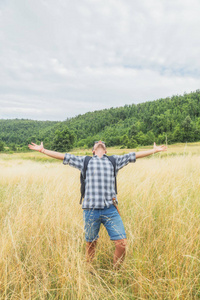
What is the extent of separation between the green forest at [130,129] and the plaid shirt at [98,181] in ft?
187

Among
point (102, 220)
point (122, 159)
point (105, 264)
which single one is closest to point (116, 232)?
point (102, 220)

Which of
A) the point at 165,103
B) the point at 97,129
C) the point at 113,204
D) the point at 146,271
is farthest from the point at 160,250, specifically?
the point at 165,103

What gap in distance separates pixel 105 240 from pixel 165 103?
14789 centimetres

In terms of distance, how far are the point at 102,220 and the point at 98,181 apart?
0.46 meters

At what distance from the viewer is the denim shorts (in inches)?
92.9

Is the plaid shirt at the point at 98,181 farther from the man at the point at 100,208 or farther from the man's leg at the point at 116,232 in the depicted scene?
the man's leg at the point at 116,232

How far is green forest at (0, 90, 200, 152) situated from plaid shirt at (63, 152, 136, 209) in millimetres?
57140

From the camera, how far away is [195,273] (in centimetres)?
202

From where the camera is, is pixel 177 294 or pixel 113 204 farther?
pixel 113 204

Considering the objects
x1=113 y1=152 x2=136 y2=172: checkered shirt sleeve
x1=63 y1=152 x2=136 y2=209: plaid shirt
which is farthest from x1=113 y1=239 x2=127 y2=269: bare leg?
x1=113 y1=152 x2=136 y2=172: checkered shirt sleeve

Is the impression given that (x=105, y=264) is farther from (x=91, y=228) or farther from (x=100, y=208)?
(x=100, y=208)

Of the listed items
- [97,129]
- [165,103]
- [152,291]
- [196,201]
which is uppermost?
[165,103]

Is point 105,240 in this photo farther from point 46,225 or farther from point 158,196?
point 158,196

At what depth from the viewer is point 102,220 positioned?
248 cm
